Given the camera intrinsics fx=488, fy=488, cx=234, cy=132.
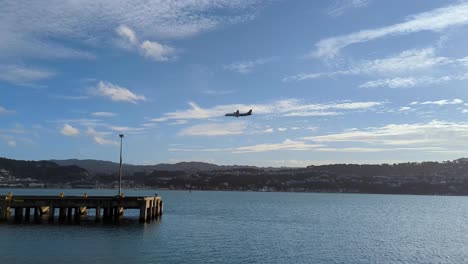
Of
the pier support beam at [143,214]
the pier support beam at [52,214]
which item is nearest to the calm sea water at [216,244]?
the pier support beam at [143,214]

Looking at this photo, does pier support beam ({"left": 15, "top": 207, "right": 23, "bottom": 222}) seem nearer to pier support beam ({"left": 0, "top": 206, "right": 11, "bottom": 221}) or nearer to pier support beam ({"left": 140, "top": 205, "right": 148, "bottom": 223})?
pier support beam ({"left": 0, "top": 206, "right": 11, "bottom": 221})

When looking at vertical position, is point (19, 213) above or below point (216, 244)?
above

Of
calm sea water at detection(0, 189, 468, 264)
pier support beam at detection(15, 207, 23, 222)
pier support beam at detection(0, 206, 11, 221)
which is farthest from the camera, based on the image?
pier support beam at detection(15, 207, 23, 222)

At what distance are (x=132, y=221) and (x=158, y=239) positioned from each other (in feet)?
62.6

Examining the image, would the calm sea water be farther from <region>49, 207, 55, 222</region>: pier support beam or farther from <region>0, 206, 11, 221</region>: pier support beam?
<region>49, 207, 55, 222</region>: pier support beam

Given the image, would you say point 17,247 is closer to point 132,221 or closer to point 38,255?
point 38,255

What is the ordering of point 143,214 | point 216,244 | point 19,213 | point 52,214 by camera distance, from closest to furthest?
1. point 216,244
2. point 143,214
3. point 19,213
4. point 52,214

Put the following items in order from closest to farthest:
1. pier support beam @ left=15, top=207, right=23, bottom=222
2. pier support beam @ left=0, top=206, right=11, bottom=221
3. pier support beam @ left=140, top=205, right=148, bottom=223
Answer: pier support beam @ left=0, top=206, right=11, bottom=221, pier support beam @ left=140, top=205, right=148, bottom=223, pier support beam @ left=15, top=207, right=23, bottom=222

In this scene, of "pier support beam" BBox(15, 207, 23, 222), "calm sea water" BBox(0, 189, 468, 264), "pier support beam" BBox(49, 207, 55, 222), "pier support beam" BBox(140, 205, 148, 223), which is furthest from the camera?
"pier support beam" BBox(49, 207, 55, 222)

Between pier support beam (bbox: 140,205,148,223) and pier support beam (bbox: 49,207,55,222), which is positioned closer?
→ pier support beam (bbox: 140,205,148,223)

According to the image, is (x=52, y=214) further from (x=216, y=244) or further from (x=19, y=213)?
(x=216, y=244)

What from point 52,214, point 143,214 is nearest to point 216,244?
point 143,214

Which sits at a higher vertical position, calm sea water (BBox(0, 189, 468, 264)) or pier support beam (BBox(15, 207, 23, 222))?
pier support beam (BBox(15, 207, 23, 222))

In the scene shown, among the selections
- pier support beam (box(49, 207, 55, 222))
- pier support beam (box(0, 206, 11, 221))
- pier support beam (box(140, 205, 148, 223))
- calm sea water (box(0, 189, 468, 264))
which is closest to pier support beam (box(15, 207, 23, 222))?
pier support beam (box(0, 206, 11, 221))
